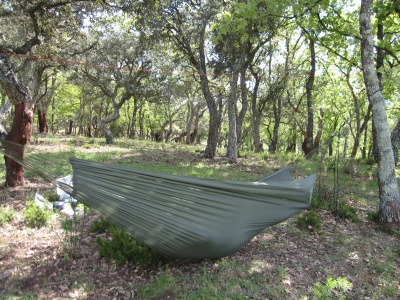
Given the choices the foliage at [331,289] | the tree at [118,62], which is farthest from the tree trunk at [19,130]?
the tree at [118,62]

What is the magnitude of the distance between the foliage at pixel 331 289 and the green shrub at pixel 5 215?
3.33 meters

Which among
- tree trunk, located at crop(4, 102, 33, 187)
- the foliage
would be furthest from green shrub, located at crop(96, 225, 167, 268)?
tree trunk, located at crop(4, 102, 33, 187)

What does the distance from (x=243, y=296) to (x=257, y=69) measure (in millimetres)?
11710

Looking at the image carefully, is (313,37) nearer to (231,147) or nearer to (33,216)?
(231,147)

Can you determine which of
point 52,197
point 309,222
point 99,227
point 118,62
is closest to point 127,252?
point 99,227

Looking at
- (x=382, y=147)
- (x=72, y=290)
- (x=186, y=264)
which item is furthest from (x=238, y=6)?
(x=72, y=290)

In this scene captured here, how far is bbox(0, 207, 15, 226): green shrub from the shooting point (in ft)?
10.7

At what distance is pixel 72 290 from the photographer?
2.21 m

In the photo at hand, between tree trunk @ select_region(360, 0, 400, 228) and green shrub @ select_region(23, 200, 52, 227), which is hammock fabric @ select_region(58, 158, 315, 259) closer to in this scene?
green shrub @ select_region(23, 200, 52, 227)

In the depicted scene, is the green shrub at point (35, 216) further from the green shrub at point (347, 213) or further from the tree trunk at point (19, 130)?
the green shrub at point (347, 213)

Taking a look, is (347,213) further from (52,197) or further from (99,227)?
(52,197)

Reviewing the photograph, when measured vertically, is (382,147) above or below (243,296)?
above

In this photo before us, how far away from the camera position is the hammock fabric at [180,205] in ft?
6.94

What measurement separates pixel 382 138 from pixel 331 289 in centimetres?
223
